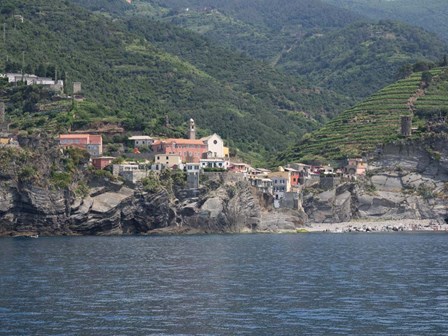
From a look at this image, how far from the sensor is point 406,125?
16750cm

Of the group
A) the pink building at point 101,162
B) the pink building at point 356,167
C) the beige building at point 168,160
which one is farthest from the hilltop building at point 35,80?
the pink building at point 356,167

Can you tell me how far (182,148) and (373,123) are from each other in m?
48.2

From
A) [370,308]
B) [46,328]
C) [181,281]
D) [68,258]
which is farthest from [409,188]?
[46,328]

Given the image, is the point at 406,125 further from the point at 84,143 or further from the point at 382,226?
the point at 84,143

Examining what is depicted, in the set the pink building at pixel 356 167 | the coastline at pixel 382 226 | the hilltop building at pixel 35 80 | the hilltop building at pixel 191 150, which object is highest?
the hilltop building at pixel 35 80

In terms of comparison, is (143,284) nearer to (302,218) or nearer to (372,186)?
(302,218)

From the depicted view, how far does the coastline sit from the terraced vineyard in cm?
1744

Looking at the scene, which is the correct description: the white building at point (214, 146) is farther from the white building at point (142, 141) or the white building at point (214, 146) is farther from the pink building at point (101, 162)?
the pink building at point (101, 162)

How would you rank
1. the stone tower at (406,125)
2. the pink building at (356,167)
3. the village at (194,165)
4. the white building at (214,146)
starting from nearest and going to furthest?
the village at (194,165) < the white building at (214,146) < the pink building at (356,167) < the stone tower at (406,125)

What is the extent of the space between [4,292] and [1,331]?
1356 cm

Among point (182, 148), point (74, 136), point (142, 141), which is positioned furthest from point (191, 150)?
point (74, 136)

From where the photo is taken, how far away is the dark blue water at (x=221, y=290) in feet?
182

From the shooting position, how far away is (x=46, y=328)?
5434cm

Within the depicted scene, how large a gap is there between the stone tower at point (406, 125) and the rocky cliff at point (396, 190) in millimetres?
4700
